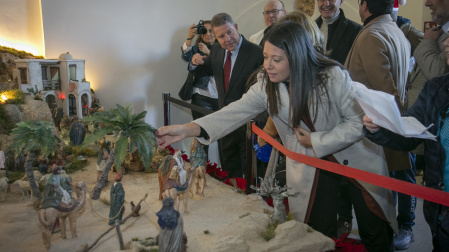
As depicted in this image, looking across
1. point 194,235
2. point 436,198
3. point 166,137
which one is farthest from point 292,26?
point 194,235

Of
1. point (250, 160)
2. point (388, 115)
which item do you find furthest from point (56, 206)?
point (388, 115)

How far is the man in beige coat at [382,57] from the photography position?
362 centimetres

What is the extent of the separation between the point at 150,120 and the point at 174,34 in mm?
1717

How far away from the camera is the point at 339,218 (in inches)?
169

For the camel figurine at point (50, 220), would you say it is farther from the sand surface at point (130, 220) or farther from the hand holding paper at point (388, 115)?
the hand holding paper at point (388, 115)

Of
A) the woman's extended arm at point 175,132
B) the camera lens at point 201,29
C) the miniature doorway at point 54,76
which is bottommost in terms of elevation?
the woman's extended arm at point 175,132

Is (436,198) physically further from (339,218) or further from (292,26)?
(339,218)

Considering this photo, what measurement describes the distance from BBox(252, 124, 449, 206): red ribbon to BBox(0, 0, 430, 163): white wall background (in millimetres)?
5253

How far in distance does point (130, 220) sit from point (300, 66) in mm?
1958

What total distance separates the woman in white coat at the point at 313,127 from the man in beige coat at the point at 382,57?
0.63m

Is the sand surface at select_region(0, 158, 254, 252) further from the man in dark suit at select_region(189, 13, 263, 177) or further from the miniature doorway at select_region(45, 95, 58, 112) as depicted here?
the miniature doorway at select_region(45, 95, 58, 112)

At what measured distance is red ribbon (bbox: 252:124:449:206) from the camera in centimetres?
251

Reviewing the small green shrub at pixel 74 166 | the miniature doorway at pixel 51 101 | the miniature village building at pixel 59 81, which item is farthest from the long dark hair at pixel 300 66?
the miniature doorway at pixel 51 101

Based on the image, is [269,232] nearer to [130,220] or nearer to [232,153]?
[130,220]
